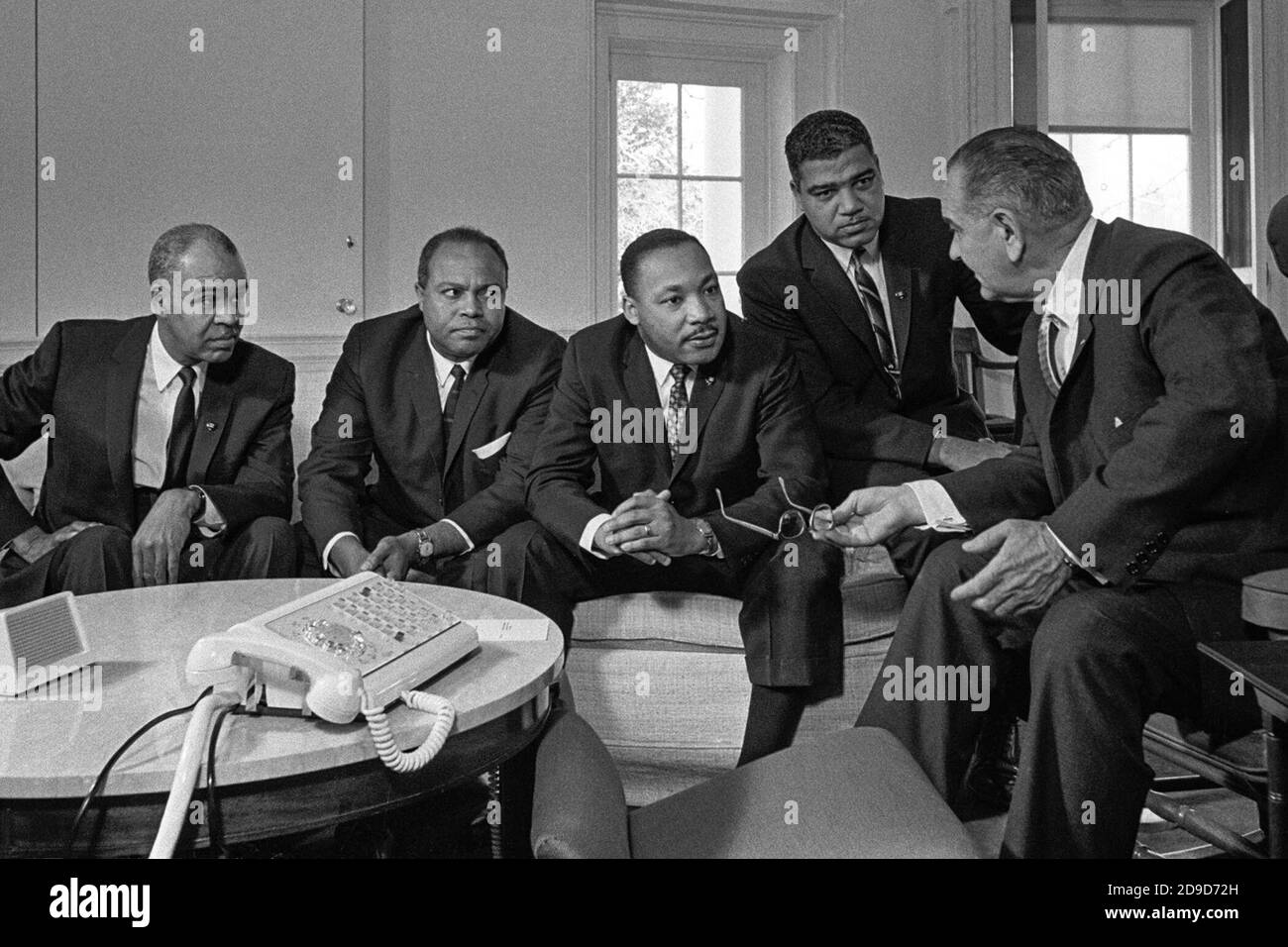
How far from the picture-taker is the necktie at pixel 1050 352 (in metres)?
1.42

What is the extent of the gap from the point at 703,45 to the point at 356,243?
37.9 inches

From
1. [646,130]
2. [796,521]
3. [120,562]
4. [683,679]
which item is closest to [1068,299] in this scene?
[796,521]

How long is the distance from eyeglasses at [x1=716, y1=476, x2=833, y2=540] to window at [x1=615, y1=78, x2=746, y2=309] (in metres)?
1.11

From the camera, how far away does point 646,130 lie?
277cm

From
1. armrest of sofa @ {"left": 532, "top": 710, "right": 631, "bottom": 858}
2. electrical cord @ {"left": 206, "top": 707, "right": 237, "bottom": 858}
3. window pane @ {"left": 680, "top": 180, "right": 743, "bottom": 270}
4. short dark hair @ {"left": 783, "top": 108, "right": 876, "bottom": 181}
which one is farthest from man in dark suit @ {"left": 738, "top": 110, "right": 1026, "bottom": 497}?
electrical cord @ {"left": 206, "top": 707, "right": 237, "bottom": 858}

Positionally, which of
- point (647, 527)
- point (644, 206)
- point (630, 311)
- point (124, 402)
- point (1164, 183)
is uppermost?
point (644, 206)

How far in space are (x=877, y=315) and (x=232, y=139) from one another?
56.7 inches

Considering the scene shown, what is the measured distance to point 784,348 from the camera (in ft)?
6.12

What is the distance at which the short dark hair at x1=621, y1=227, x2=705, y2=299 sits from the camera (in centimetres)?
181

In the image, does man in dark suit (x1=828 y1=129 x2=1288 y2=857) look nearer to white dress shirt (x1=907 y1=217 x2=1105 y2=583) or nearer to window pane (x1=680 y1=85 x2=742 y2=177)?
white dress shirt (x1=907 y1=217 x2=1105 y2=583)

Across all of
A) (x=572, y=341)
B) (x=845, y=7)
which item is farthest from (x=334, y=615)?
(x=845, y=7)

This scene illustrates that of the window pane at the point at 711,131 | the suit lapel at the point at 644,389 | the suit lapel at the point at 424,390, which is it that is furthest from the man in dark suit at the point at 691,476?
the window pane at the point at 711,131

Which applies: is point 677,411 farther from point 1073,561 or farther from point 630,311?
point 1073,561

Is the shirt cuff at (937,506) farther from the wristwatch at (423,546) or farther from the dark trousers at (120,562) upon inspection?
the dark trousers at (120,562)
